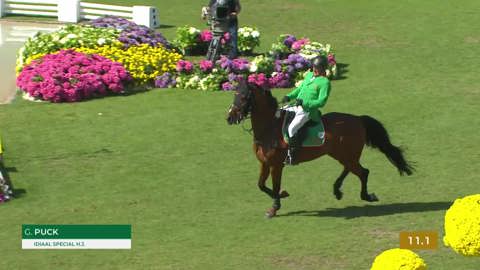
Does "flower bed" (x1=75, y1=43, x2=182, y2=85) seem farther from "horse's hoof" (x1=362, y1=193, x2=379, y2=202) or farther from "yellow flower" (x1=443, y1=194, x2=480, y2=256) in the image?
"yellow flower" (x1=443, y1=194, x2=480, y2=256)

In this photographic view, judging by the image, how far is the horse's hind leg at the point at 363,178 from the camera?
17.1 m

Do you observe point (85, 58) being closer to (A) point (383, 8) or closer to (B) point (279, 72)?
(B) point (279, 72)

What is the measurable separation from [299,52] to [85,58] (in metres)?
4.95

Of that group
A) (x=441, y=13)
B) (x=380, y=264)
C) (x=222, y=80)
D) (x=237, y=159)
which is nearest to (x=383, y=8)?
(x=441, y=13)

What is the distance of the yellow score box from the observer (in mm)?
14953

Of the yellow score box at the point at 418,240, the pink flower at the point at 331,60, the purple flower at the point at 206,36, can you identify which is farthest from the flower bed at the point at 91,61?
the yellow score box at the point at 418,240

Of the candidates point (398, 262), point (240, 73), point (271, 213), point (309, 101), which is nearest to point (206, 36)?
point (240, 73)

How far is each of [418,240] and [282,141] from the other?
2615 mm

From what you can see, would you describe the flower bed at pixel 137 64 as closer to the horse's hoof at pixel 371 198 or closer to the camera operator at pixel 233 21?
the camera operator at pixel 233 21

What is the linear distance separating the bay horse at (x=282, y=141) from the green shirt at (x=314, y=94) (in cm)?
39

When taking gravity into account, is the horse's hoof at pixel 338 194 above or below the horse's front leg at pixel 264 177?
below

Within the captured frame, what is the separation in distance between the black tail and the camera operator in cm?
972

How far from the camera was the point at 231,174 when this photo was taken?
19.0 metres

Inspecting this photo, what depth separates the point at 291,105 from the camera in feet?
55.0
